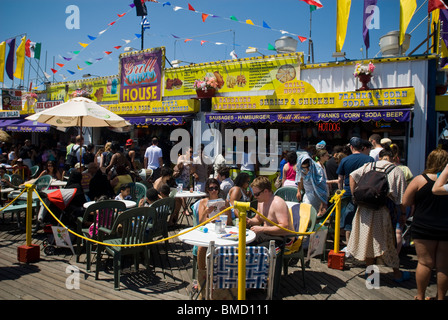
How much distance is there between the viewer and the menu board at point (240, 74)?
969 centimetres

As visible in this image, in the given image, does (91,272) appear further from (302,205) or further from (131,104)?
(131,104)

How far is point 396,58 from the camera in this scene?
8188 millimetres

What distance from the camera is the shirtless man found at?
12.8ft

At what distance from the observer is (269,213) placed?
3994 millimetres

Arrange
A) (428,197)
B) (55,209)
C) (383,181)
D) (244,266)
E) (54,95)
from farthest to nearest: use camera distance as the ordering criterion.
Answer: (54,95) → (55,209) → (383,181) → (428,197) → (244,266)

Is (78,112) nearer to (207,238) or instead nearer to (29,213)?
(29,213)

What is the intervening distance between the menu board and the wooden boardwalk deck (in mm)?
6084

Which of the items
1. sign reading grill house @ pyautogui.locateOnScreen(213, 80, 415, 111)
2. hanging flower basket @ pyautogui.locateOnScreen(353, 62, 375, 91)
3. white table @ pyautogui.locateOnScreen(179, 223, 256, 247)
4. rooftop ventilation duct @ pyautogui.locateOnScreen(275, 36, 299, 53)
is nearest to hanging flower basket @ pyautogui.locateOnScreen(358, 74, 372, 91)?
hanging flower basket @ pyautogui.locateOnScreen(353, 62, 375, 91)

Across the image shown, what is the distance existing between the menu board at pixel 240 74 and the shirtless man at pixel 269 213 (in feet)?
20.7
